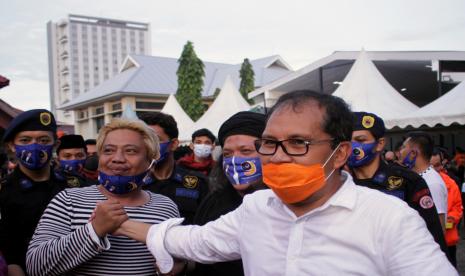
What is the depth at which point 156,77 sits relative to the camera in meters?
39.2

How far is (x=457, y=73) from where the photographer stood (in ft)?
54.4

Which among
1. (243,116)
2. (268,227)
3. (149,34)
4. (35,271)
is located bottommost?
(35,271)

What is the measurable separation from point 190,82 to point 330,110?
31.1 m

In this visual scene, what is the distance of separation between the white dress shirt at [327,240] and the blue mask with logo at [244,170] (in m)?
0.88

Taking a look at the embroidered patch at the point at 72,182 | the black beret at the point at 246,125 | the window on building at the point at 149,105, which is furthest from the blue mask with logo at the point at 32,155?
the window on building at the point at 149,105

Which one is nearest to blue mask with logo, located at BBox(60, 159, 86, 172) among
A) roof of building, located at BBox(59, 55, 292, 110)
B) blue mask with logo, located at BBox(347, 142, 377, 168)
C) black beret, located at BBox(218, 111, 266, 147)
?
black beret, located at BBox(218, 111, 266, 147)

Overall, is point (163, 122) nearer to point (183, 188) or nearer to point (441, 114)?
point (183, 188)

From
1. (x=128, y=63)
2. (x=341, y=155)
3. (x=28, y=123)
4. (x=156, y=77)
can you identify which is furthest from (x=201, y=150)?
(x=128, y=63)

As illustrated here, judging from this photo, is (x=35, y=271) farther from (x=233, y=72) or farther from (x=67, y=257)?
(x=233, y=72)

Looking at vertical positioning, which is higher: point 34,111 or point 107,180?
point 34,111

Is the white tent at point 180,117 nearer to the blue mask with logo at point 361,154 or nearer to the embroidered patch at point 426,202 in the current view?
the blue mask with logo at point 361,154

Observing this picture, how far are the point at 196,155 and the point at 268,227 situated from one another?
5165mm

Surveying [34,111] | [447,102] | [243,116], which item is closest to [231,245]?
[243,116]

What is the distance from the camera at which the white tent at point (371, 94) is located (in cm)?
1074
